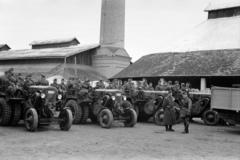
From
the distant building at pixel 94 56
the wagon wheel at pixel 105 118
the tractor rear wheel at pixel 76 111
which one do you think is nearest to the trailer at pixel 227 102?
the wagon wheel at pixel 105 118

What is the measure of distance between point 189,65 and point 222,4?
1458cm

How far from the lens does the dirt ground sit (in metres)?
8.39

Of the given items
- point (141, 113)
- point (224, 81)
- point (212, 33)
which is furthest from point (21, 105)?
point (212, 33)

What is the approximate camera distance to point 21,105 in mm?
13086

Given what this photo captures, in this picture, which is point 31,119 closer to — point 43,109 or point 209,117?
point 43,109

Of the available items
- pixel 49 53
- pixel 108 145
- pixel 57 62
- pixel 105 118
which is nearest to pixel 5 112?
pixel 105 118

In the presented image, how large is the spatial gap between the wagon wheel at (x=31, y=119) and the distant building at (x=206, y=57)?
1723 centimetres

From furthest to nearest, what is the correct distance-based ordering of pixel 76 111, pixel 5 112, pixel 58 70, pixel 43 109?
1. pixel 58 70
2. pixel 76 111
3. pixel 5 112
4. pixel 43 109

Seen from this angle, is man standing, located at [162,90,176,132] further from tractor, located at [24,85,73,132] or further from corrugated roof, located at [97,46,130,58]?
corrugated roof, located at [97,46,130,58]

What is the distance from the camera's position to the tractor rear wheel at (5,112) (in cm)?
1287

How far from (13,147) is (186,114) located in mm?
6870

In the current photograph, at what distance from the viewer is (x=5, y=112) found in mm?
12867

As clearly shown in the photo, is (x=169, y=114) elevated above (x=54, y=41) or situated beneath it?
situated beneath

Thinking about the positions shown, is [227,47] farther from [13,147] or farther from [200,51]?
[13,147]
